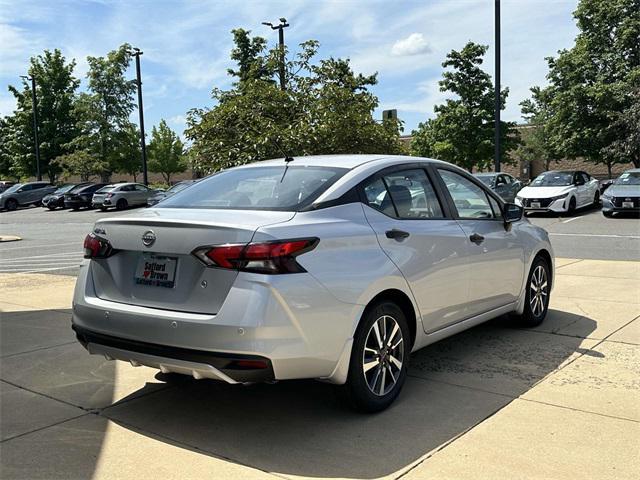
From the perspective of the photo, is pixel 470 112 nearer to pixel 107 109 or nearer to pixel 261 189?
pixel 107 109

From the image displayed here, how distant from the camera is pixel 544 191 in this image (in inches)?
803

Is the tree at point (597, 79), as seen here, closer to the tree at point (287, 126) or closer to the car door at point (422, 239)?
the tree at point (287, 126)

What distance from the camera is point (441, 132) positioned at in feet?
117

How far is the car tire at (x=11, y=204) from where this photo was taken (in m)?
39.6

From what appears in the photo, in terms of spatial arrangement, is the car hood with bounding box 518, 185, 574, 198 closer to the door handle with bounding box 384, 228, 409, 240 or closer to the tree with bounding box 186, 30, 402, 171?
the tree with bounding box 186, 30, 402, 171

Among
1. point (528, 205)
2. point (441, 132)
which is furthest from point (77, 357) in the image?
point (441, 132)

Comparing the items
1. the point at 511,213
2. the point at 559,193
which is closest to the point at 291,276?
the point at 511,213

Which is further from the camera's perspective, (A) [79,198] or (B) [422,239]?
(A) [79,198]

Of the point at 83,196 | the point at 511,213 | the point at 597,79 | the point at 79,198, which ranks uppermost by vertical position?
the point at 597,79

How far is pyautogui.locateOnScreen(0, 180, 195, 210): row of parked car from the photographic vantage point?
34.1 meters

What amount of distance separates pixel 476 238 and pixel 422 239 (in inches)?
31.5

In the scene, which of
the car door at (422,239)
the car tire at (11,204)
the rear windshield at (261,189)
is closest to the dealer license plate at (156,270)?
the rear windshield at (261,189)

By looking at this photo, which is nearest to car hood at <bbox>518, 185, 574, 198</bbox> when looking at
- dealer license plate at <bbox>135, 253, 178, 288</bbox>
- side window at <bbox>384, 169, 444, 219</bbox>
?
side window at <bbox>384, 169, 444, 219</bbox>

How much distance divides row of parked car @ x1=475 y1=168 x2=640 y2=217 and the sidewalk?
547 inches
